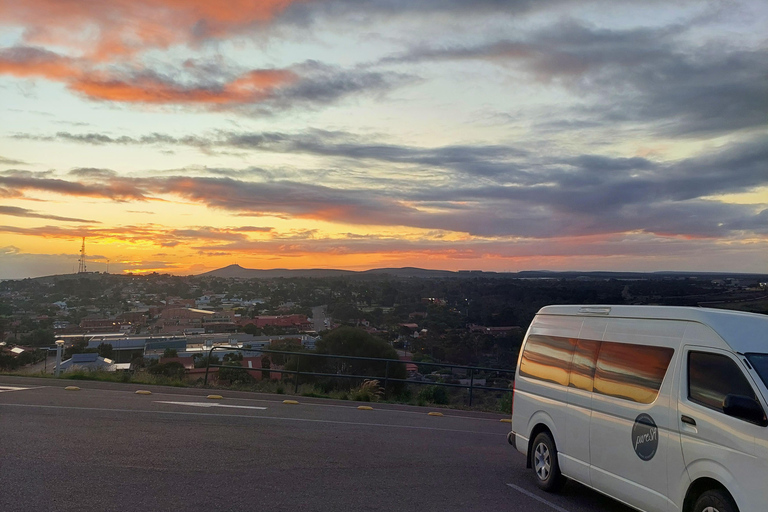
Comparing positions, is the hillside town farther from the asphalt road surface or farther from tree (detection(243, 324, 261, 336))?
the asphalt road surface

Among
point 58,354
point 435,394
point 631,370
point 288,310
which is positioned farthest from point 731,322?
point 288,310

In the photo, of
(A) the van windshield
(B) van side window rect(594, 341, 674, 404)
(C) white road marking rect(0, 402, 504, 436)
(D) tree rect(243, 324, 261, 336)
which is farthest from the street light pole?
(A) the van windshield

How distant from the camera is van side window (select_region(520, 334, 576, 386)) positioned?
8.31 metres

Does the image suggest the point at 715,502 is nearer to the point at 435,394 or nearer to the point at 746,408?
the point at 746,408

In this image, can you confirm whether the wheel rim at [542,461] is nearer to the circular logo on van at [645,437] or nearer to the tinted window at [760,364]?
the circular logo on van at [645,437]

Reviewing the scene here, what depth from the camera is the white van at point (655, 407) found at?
5.36 meters

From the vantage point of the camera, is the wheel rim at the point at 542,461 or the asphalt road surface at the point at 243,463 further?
the wheel rim at the point at 542,461

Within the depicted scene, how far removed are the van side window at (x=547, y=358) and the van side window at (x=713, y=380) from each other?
219 centimetres

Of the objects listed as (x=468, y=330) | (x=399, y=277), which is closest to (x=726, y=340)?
(x=468, y=330)

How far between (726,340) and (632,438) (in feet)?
5.07

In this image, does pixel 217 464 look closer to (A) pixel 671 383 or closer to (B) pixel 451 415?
(A) pixel 671 383

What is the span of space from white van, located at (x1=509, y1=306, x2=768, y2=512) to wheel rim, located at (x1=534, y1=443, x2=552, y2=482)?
0.01m

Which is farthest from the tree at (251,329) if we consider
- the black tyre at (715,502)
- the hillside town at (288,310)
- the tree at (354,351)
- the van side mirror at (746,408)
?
the van side mirror at (746,408)

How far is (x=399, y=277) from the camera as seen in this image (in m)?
59.7
